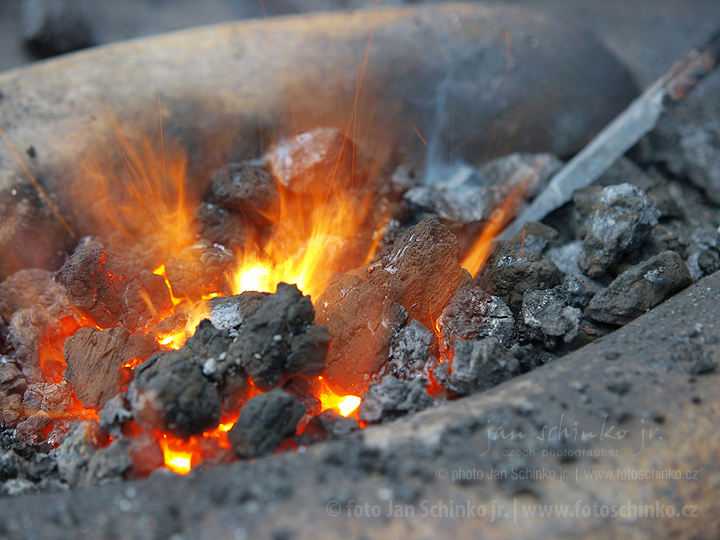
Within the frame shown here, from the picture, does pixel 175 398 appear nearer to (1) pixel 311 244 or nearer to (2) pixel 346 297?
(2) pixel 346 297

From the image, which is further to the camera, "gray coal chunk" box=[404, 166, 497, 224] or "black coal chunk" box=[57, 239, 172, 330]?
"gray coal chunk" box=[404, 166, 497, 224]

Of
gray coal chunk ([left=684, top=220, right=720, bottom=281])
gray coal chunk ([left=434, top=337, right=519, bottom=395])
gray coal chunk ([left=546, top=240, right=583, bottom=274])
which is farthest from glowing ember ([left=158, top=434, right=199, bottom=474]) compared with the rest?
gray coal chunk ([left=684, top=220, right=720, bottom=281])

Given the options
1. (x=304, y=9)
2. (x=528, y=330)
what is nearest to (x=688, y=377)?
(x=528, y=330)

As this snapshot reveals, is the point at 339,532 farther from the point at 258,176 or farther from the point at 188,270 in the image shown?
the point at 258,176

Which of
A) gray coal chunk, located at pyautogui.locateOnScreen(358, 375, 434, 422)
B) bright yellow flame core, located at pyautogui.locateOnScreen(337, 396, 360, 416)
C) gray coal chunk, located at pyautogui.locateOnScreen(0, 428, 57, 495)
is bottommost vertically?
gray coal chunk, located at pyautogui.locateOnScreen(0, 428, 57, 495)

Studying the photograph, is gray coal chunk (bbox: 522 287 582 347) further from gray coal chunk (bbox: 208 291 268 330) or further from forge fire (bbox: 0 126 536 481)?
gray coal chunk (bbox: 208 291 268 330)

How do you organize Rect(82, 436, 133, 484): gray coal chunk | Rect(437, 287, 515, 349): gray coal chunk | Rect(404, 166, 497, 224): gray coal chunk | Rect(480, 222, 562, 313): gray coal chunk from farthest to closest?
1. Rect(404, 166, 497, 224): gray coal chunk
2. Rect(480, 222, 562, 313): gray coal chunk
3. Rect(437, 287, 515, 349): gray coal chunk
4. Rect(82, 436, 133, 484): gray coal chunk

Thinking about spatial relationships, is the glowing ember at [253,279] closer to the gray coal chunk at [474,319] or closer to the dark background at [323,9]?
the gray coal chunk at [474,319]
